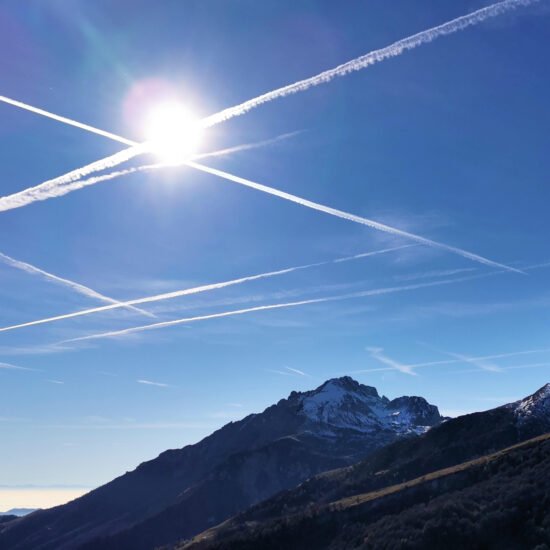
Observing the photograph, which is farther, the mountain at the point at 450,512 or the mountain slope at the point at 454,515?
the mountain at the point at 450,512

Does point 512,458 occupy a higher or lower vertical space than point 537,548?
higher

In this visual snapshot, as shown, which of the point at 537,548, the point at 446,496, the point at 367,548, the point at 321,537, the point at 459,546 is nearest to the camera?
the point at 537,548

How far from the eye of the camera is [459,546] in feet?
430

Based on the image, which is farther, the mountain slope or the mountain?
the mountain

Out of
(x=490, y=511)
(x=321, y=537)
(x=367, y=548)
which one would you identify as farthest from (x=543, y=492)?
(x=321, y=537)

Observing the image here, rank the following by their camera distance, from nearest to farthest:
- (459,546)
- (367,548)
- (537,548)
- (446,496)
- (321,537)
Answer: (537,548) → (459,546) → (367,548) → (446,496) → (321,537)

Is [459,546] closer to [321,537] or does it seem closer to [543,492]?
[543,492]

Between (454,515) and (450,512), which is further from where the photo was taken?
(450,512)

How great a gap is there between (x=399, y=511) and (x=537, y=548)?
206 ft

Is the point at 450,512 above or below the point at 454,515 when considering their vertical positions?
above

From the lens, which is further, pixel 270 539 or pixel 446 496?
pixel 270 539

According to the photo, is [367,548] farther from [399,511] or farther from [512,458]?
[512,458]

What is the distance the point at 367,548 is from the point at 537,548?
50662 mm

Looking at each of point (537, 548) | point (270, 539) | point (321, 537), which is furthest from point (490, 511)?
point (270, 539)
